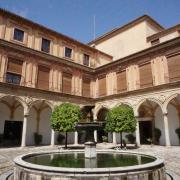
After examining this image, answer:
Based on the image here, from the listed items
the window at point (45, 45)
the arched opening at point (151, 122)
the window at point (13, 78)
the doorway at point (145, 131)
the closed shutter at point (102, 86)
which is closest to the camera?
the window at point (13, 78)

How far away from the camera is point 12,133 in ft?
62.5

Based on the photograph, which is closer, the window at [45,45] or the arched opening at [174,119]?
the arched opening at [174,119]

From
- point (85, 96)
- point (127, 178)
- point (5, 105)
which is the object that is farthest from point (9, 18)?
point (127, 178)

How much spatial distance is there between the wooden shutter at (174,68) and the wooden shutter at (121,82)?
15.8ft

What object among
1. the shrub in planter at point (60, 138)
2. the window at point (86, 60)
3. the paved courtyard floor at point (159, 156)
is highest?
the window at point (86, 60)

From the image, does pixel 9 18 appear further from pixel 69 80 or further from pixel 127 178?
pixel 127 178

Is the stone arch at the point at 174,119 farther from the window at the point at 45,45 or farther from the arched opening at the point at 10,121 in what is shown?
the arched opening at the point at 10,121

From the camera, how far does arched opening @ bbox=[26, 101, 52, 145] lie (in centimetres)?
1963

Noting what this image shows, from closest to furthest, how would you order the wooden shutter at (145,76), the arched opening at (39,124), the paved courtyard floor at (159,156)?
the paved courtyard floor at (159,156), the wooden shutter at (145,76), the arched opening at (39,124)

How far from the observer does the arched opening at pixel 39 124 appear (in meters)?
19.6

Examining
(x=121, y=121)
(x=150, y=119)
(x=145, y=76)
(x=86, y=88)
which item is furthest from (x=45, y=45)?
(x=150, y=119)

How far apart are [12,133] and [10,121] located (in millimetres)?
1211

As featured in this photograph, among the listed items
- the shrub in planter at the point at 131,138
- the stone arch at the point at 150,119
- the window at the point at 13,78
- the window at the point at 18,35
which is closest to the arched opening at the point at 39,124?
the window at the point at 13,78

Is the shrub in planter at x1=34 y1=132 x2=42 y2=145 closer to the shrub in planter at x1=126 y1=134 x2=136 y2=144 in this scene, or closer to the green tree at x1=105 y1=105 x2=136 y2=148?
the green tree at x1=105 y1=105 x2=136 y2=148
